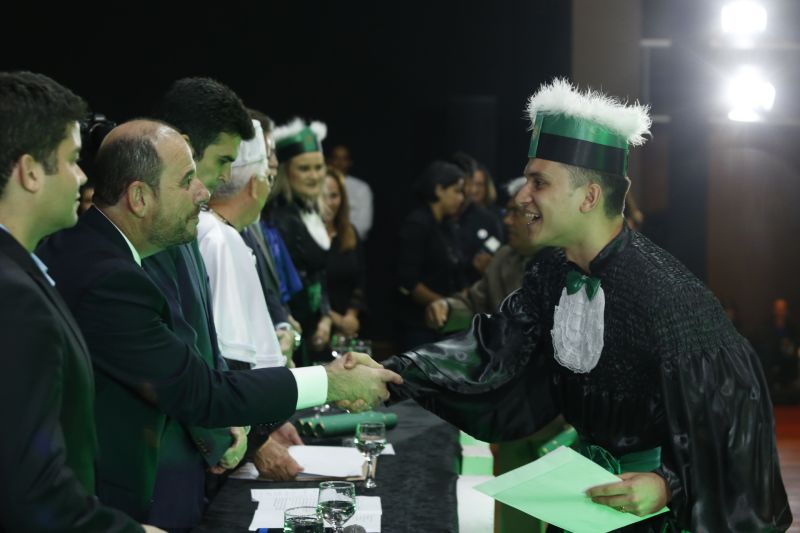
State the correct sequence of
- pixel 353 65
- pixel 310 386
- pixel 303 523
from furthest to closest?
pixel 353 65, pixel 310 386, pixel 303 523

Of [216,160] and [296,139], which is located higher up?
[216,160]

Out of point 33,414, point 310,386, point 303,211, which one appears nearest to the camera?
point 33,414

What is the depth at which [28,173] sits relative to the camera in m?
1.55

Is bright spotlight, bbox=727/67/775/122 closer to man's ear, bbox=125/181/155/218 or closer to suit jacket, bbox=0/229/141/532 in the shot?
man's ear, bbox=125/181/155/218

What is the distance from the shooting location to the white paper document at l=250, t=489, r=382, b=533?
92.0 inches

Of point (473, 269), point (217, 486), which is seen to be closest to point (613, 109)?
point (217, 486)

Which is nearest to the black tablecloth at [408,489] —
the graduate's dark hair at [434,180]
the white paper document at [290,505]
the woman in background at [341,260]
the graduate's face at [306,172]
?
the white paper document at [290,505]

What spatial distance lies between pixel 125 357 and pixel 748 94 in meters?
6.36

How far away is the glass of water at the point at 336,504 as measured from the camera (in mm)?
2121

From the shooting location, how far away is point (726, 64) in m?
7.18

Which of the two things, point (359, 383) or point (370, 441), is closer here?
point (359, 383)

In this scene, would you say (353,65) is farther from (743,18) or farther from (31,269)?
(31,269)

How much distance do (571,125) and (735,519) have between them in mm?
940

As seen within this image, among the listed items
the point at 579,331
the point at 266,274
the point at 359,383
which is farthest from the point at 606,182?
Result: the point at 266,274
